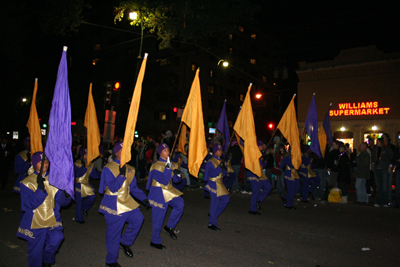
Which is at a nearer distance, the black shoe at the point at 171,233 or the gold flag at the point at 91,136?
the black shoe at the point at 171,233

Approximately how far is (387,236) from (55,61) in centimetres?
2751

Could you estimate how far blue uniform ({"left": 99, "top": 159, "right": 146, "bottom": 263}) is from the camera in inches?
172

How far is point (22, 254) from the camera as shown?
4891 mm

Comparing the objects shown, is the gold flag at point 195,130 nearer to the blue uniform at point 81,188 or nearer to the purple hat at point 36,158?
the blue uniform at point 81,188

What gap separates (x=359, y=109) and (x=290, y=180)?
18135 mm

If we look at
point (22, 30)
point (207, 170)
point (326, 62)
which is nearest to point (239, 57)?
point (326, 62)

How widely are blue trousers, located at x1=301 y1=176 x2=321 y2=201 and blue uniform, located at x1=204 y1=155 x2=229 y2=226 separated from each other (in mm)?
3900

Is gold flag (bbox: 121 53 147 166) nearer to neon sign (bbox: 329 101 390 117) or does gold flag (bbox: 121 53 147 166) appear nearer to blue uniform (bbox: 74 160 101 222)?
blue uniform (bbox: 74 160 101 222)

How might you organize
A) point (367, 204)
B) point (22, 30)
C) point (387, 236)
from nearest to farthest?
point (387, 236) → point (367, 204) → point (22, 30)

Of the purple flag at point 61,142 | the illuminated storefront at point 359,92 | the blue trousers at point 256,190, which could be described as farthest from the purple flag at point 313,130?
the illuminated storefront at point 359,92

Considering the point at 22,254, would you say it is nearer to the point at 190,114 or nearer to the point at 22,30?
the point at 190,114

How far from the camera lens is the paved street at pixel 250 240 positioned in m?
4.70

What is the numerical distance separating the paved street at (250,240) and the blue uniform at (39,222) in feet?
2.31

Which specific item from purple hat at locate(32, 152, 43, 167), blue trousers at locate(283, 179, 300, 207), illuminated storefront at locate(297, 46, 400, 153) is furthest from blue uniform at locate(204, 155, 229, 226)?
illuminated storefront at locate(297, 46, 400, 153)
